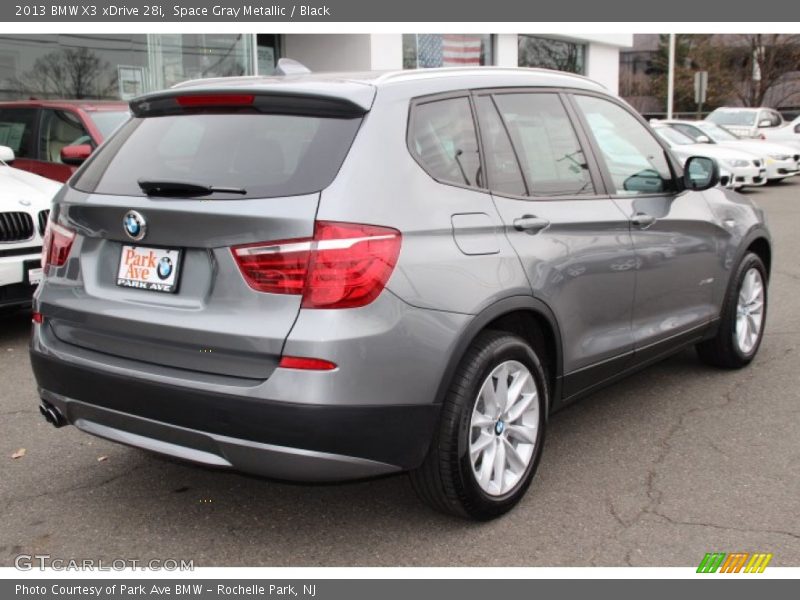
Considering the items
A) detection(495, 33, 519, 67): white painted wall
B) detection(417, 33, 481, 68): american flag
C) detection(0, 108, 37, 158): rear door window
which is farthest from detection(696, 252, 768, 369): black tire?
detection(495, 33, 519, 67): white painted wall

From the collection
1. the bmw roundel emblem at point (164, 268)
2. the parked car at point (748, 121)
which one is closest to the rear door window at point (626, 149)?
the bmw roundel emblem at point (164, 268)

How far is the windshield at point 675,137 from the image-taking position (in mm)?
17641

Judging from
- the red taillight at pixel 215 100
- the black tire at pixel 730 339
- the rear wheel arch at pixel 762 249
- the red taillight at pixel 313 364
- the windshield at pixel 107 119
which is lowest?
the black tire at pixel 730 339

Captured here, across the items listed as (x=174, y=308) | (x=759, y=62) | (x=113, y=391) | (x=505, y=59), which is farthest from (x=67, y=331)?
(x=759, y=62)

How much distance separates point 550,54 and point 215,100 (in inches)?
895

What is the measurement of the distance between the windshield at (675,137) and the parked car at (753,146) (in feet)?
1.05

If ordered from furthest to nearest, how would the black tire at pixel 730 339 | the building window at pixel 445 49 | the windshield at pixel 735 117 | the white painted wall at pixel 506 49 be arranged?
the windshield at pixel 735 117
the white painted wall at pixel 506 49
the building window at pixel 445 49
the black tire at pixel 730 339

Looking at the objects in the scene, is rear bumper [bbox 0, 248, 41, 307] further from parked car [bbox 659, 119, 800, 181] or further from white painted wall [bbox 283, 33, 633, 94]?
parked car [bbox 659, 119, 800, 181]

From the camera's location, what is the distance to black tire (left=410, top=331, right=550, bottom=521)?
3.27 metres

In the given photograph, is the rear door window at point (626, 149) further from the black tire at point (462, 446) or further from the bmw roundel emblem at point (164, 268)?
the bmw roundel emblem at point (164, 268)

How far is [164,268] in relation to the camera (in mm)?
3156

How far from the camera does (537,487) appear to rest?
392cm

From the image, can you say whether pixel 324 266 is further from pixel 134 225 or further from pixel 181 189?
pixel 134 225

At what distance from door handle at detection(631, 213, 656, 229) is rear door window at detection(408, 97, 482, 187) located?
115cm
